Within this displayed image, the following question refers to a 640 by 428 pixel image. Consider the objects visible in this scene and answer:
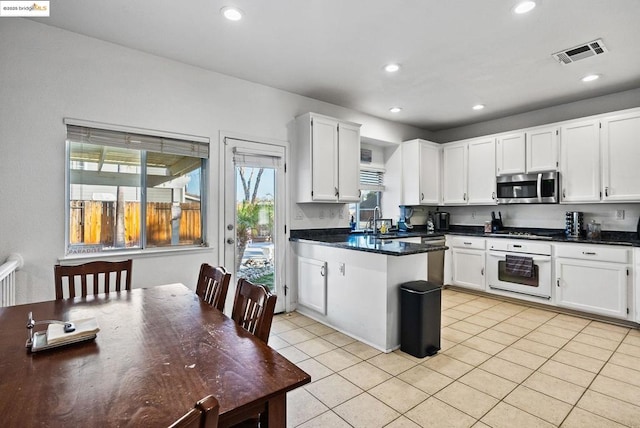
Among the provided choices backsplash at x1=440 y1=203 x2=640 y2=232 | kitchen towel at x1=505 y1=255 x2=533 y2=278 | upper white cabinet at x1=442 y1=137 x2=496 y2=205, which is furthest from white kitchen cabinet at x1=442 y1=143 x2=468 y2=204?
kitchen towel at x1=505 y1=255 x2=533 y2=278

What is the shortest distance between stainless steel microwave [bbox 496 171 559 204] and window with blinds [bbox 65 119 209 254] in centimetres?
423

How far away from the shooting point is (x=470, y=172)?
5188 mm

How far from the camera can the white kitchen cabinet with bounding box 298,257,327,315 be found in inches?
140

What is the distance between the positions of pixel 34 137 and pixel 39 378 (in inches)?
91.6

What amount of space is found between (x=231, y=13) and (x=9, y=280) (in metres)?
2.57

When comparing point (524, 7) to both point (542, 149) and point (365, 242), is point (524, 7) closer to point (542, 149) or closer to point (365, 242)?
point (365, 242)

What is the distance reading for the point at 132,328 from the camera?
145 centimetres

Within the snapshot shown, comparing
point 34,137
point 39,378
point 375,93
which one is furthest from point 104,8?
point 375,93

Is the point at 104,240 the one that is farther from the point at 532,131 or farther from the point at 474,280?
the point at 532,131

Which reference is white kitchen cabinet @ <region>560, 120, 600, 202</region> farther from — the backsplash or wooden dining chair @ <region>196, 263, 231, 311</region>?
wooden dining chair @ <region>196, 263, 231, 311</region>

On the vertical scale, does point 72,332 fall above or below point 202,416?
below

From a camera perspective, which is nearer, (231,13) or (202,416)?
(202,416)

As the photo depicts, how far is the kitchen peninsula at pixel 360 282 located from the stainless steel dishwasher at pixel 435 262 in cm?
170

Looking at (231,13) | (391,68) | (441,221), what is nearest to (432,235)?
(441,221)
